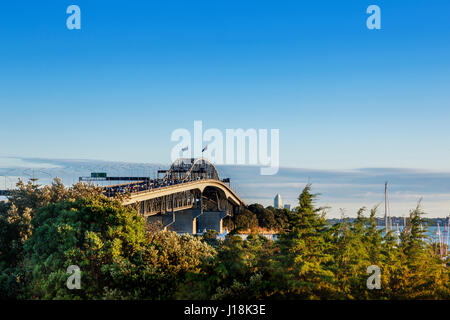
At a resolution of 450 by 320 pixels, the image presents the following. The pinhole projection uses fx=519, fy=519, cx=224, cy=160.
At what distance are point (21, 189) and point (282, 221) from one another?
9142 centimetres

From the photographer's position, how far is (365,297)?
76.6 feet

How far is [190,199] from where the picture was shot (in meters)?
134

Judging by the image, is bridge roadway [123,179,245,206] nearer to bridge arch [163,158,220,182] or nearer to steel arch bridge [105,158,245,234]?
steel arch bridge [105,158,245,234]

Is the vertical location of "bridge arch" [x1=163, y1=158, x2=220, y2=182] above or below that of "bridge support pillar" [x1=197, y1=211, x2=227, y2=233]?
above

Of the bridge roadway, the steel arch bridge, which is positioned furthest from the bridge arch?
the bridge roadway

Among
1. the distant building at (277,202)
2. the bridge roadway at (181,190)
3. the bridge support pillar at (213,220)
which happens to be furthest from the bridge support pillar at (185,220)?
the distant building at (277,202)

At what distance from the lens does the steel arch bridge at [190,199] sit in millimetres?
102875

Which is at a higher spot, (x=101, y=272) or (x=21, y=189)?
(x=21, y=189)

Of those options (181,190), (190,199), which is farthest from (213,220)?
(181,190)

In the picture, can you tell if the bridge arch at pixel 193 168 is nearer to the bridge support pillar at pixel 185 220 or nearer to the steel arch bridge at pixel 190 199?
the steel arch bridge at pixel 190 199

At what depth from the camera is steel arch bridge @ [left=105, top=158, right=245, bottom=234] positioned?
4050 inches

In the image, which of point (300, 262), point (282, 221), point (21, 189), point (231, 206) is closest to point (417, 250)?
point (300, 262)

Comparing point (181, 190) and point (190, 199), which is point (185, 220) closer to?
point (190, 199)
